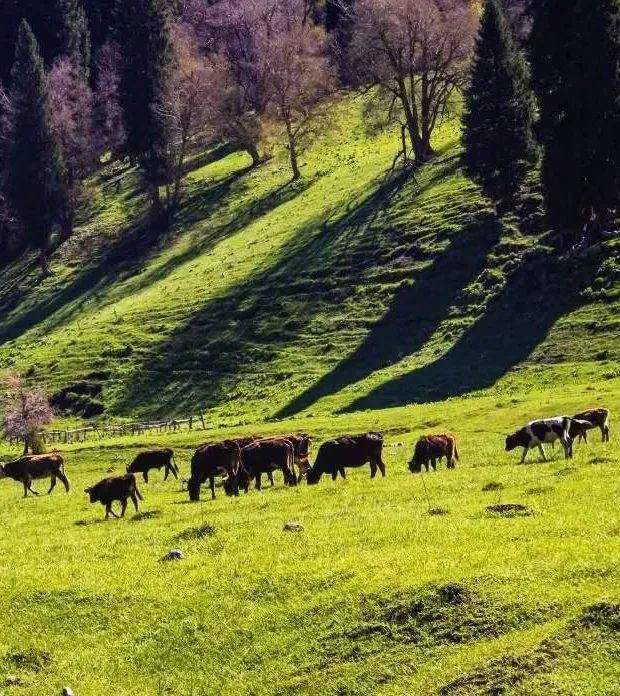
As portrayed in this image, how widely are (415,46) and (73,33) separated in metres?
64.5

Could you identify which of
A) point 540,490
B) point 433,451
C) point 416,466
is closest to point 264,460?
point 416,466

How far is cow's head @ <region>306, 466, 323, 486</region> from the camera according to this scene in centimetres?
2844

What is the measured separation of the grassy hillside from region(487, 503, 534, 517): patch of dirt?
28.4 m

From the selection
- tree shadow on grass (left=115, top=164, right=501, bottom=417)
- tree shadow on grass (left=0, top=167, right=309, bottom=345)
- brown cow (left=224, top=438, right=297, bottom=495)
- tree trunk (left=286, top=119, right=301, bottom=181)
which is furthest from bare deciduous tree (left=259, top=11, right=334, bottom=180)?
brown cow (left=224, top=438, right=297, bottom=495)

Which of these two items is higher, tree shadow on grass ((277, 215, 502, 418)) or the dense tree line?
the dense tree line

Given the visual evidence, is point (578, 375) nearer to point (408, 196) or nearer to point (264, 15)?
point (408, 196)

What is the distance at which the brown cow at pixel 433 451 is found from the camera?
2822 centimetres

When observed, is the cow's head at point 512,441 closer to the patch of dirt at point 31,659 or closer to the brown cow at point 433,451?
the brown cow at point 433,451

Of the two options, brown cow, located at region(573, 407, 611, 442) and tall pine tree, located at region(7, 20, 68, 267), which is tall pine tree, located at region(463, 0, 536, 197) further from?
tall pine tree, located at region(7, 20, 68, 267)

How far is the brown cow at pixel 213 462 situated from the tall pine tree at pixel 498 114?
4382 centimetres

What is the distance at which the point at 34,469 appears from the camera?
35.6 m

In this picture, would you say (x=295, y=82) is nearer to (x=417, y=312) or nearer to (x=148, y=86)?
(x=148, y=86)

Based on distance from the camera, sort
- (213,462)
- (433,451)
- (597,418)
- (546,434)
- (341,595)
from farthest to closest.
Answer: (597,418) < (213,462) < (433,451) < (546,434) < (341,595)

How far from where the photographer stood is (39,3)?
13438 cm
